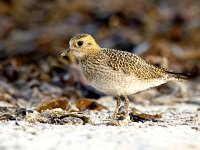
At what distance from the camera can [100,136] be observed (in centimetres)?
491

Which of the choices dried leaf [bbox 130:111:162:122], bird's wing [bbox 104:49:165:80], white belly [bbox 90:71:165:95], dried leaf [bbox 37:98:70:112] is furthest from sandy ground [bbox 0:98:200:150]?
dried leaf [bbox 37:98:70:112]

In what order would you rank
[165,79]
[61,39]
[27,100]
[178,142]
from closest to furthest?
[178,142] < [165,79] < [27,100] < [61,39]

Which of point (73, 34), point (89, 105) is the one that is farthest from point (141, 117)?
point (73, 34)

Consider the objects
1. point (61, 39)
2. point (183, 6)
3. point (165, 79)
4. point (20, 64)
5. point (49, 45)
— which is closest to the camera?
point (165, 79)

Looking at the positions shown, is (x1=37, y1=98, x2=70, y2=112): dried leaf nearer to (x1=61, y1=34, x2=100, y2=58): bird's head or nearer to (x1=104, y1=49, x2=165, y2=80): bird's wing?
(x1=61, y1=34, x2=100, y2=58): bird's head

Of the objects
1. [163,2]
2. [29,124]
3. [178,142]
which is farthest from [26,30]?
[178,142]

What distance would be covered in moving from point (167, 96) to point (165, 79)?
1612 millimetres

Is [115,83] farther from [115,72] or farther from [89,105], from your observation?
[89,105]

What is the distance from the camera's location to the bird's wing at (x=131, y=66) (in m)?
6.05

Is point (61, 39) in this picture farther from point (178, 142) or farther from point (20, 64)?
point (178, 142)

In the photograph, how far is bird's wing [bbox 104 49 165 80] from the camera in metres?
6.05

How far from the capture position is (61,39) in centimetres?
1164

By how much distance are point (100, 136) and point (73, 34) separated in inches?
288

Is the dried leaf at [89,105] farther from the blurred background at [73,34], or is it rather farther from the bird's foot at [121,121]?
the bird's foot at [121,121]
